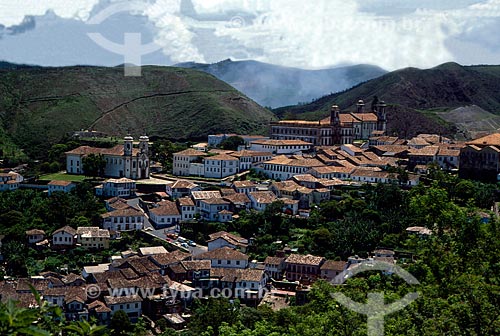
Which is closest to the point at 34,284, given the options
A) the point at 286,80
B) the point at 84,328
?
the point at 84,328

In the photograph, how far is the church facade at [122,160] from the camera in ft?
133

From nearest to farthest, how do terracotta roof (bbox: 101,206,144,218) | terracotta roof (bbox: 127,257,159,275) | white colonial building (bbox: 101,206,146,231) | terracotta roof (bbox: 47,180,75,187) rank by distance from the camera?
terracotta roof (bbox: 127,257,159,275) < white colonial building (bbox: 101,206,146,231) < terracotta roof (bbox: 101,206,144,218) < terracotta roof (bbox: 47,180,75,187)

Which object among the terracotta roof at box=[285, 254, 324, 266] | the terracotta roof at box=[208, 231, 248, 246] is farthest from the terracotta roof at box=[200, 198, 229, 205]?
the terracotta roof at box=[285, 254, 324, 266]

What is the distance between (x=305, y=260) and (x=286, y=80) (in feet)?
272

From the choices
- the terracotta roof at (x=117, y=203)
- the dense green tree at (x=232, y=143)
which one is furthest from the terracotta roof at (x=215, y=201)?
the dense green tree at (x=232, y=143)

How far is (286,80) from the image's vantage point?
4277 inches

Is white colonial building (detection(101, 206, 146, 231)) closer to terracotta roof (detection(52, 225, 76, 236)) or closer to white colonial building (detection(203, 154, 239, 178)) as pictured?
terracotta roof (detection(52, 225, 76, 236))

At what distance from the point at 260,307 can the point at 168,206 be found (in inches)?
467

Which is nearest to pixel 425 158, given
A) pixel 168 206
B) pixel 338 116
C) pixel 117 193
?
pixel 338 116

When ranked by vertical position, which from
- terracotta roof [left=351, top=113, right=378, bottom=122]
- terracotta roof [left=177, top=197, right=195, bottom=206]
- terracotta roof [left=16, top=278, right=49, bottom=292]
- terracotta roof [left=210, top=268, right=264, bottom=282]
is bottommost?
terracotta roof [left=16, top=278, right=49, bottom=292]

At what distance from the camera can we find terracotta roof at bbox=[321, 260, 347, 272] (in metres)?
26.6

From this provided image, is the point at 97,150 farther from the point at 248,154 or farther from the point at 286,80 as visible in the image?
the point at 286,80

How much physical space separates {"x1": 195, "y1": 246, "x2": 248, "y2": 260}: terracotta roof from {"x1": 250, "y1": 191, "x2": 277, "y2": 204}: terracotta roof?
204 inches

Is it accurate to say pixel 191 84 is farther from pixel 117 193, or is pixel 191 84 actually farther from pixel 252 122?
pixel 117 193
